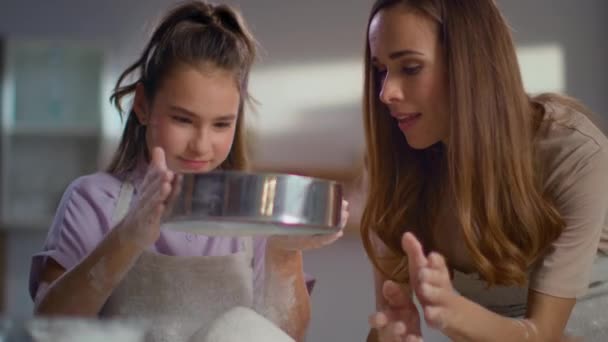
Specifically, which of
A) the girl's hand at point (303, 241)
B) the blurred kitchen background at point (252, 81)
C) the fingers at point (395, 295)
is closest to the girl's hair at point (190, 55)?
the girl's hand at point (303, 241)

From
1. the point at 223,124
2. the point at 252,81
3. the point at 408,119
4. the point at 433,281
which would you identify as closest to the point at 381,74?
the point at 408,119

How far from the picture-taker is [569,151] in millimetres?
768

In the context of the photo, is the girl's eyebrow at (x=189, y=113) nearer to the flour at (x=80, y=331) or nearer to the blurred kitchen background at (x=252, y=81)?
the flour at (x=80, y=331)

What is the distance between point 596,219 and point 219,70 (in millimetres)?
383

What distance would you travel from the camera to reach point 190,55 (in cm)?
77

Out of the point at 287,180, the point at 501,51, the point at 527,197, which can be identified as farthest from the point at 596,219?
the point at 287,180

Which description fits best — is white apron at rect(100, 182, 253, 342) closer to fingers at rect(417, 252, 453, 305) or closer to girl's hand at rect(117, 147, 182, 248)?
girl's hand at rect(117, 147, 182, 248)

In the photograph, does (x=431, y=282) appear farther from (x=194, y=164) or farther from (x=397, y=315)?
(x=194, y=164)

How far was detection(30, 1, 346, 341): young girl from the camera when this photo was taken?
29.3 inches

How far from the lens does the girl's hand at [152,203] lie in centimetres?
61

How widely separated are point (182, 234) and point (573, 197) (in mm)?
385

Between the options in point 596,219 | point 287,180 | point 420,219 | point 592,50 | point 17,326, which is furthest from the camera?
point 592,50

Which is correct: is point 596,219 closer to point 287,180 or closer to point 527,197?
point 527,197

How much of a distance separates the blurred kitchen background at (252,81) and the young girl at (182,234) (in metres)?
1.10
